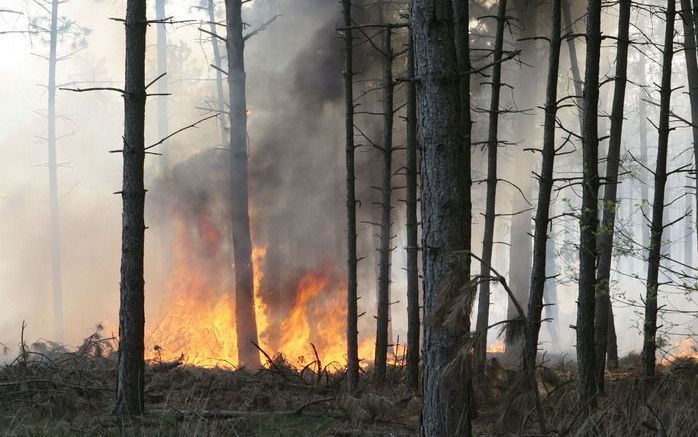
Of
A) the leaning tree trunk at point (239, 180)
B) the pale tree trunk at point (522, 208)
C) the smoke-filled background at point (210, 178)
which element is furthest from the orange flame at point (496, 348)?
the leaning tree trunk at point (239, 180)

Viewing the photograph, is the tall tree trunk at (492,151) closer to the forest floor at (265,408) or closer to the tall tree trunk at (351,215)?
the forest floor at (265,408)

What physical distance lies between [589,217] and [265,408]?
443 centimetres

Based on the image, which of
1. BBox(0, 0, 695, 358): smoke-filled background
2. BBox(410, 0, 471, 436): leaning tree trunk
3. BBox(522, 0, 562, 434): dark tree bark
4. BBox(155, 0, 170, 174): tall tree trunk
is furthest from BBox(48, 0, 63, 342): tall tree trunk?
BBox(410, 0, 471, 436): leaning tree trunk

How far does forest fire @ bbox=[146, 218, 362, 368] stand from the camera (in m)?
16.7

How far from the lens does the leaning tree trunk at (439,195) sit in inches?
194

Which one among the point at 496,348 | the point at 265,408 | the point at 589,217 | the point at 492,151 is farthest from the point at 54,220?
the point at 589,217

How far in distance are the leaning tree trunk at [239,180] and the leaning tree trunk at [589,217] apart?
771cm

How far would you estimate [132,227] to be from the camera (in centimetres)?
702

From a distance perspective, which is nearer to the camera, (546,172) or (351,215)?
(546,172)

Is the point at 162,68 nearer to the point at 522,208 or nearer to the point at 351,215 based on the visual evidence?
the point at 522,208

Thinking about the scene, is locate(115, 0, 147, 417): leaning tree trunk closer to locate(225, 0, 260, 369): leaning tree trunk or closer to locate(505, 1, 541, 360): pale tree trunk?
locate(225, 0, 260, 369): leaning tree trunk

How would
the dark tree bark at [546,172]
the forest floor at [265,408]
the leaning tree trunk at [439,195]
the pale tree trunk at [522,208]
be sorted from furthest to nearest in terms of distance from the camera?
the pale tree trunk at [522,208] < the dark tree bark at [546,172] < the forest floor at [265,408] < the leaning tree trunk at [439,195]

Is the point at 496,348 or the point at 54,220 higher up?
the point at 54,220

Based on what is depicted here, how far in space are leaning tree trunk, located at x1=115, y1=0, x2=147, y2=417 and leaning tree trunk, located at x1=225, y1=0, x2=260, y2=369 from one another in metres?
6.87
